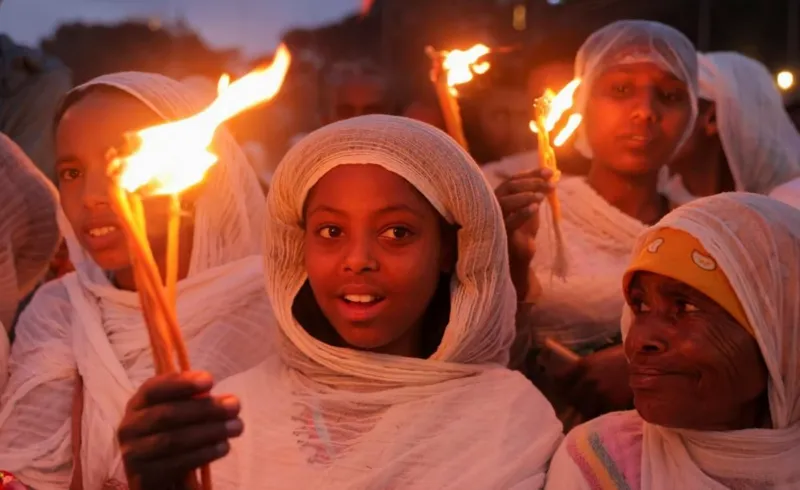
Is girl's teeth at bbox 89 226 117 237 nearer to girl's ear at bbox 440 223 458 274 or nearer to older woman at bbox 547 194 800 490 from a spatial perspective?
girl's ear at bbox 440 223 458 274

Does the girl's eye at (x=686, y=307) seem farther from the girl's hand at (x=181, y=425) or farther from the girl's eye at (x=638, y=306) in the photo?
the girl's hand at (x=181, y=425)

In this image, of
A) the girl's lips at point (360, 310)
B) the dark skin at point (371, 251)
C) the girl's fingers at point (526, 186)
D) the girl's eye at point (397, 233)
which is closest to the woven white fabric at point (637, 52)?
the girl's fingers at point (526, 186)

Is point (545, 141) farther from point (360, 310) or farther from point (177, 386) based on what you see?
point (177, 386)

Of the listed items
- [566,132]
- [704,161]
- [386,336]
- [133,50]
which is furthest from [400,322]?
[133,50]

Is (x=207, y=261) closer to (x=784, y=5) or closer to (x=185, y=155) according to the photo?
(x=185, y=155)

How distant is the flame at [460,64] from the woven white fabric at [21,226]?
1.32m

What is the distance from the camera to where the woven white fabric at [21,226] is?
3.09m

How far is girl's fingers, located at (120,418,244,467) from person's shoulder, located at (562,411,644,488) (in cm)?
92

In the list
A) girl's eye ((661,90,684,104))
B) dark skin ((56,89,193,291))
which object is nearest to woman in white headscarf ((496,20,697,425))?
girl's eye ((661,90,684,104))

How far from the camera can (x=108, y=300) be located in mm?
2910

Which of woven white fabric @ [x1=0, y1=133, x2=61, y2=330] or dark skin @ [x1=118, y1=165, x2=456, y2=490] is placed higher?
woven white fabric @ [x1=0, y1=133, x2=61, y2=330]

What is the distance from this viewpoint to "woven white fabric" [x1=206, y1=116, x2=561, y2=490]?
238cm

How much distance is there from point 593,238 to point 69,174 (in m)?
1.82

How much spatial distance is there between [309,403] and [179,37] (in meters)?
4.66
